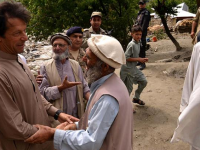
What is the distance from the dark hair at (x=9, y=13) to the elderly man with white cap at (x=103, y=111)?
1.91 feet

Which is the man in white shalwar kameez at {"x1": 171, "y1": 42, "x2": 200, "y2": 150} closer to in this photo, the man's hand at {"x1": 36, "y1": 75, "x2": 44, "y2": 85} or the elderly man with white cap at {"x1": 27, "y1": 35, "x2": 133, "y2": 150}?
the elderly man with white cap at {"x1": 27, "y1": 35, "x2": 133, "y2": 150}

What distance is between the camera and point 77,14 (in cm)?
971

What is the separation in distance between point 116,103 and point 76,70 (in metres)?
1.48

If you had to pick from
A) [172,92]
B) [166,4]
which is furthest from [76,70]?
[166,4]

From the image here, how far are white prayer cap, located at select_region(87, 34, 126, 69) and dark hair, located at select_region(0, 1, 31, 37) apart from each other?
59cm

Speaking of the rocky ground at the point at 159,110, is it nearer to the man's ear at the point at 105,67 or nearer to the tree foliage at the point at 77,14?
the man's ear at the point at 105,67

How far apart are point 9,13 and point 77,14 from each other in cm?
821

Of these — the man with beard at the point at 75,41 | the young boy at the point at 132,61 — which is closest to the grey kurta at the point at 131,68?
the young boy at the point at 132,61

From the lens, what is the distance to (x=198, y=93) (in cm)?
233

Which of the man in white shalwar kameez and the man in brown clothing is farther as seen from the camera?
the man in white shalwar kameez

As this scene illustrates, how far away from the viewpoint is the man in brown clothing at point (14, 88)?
1712 millimetres

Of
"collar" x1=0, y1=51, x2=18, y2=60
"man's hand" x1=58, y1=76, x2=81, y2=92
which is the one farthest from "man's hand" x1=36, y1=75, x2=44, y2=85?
"collar" x1=0, y1=51, x2=18, y2=60

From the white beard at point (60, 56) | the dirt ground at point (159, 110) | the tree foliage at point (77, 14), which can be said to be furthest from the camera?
the tree foliage at point (77, 14)

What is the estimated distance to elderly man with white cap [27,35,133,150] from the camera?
1621 millimetres
